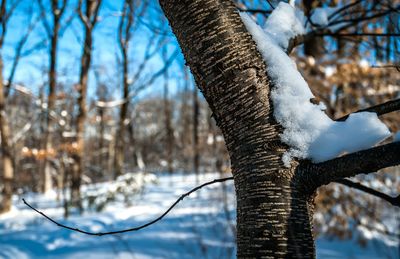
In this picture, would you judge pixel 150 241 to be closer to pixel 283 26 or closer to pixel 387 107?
pixel 283 26

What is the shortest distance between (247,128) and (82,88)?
341 inches

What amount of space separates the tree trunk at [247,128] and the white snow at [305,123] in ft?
0.09

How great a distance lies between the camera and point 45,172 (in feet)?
41.4

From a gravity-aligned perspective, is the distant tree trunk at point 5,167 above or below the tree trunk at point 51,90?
below

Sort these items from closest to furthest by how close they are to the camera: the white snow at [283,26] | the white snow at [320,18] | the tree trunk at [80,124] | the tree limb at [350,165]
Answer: the tree limb at [350,165]
the white snow at [283,26]
the white snow at [320,18]
the tree trunk at [80,124]

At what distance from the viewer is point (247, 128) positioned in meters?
0.94

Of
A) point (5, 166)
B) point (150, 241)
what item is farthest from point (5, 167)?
point (150, 241)

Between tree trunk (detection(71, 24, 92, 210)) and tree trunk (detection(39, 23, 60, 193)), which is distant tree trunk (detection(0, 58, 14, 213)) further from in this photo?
tree trunk (detection(39, 23, 60, 193))

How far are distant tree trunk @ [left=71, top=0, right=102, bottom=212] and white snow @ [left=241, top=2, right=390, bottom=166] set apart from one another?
7.98m

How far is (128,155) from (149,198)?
21620mm

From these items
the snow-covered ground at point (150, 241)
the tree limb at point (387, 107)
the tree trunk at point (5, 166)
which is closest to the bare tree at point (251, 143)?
the tree limb at point (387, 107)

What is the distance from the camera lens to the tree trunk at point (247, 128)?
89 cm

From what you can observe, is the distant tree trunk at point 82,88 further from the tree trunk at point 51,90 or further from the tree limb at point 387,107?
the tree limb at point 387,107

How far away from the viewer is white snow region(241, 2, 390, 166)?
0.91m
